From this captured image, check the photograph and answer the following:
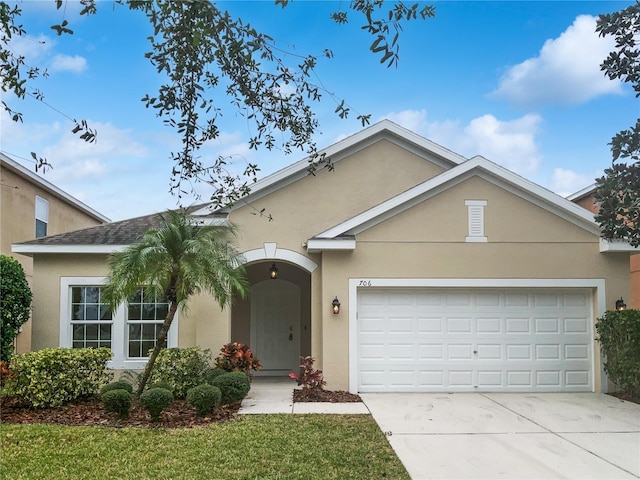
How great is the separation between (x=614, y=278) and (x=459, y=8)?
7.33 m

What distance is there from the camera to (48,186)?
62.5ft

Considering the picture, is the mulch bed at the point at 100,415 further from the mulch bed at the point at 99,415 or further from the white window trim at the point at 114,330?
the white window trim at the point at 114,330

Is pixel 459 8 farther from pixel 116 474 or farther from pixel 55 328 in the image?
pixel 55 328

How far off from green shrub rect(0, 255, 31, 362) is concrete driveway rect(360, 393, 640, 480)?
310 inches

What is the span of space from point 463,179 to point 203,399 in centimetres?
708

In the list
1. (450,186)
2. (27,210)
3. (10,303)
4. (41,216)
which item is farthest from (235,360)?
(41,216)

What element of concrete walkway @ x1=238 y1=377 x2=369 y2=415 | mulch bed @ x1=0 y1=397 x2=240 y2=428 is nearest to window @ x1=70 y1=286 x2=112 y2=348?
mulch bed @ x1=0 y1=397 x2=240 y2=428

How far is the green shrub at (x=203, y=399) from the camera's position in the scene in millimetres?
9148

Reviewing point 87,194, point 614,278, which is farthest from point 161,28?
point 614,278

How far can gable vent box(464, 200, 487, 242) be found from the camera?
12.0m

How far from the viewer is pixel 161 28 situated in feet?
15.7

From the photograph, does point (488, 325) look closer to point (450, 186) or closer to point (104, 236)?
point (450, 186)

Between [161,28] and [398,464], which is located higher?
[161,28]

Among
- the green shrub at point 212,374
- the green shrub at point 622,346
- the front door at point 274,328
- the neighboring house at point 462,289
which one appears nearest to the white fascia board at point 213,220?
the neighboring house at point 462,289
